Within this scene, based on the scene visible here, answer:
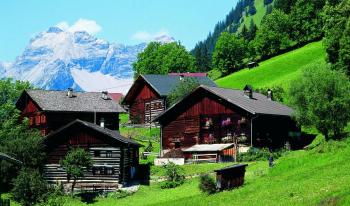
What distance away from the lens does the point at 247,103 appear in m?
66.2

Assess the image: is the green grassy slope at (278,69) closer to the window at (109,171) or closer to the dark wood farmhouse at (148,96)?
the dark wood farmhouse at (148,96)

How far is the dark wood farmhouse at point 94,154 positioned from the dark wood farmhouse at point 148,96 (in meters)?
29.8

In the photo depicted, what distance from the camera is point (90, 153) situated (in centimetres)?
6078

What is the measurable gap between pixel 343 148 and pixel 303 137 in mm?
30696

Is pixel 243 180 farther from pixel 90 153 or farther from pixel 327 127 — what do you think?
pixel 90 153

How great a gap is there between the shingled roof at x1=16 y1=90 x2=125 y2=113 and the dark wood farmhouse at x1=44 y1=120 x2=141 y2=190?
11.9 meters

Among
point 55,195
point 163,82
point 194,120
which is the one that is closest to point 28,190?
point 55,195

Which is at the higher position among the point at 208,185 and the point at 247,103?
the point at 247,103

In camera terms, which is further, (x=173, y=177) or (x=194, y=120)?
(x=194, y=120)

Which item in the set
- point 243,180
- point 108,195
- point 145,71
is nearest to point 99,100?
point 108,195

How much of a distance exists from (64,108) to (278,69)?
192 ft

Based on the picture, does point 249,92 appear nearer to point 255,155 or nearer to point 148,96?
point 255,155

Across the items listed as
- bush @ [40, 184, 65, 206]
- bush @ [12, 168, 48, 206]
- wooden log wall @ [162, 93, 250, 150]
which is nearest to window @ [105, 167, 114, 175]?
bush @ [40, 184, 65, 206]

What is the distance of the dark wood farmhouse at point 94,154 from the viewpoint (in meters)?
59.8
